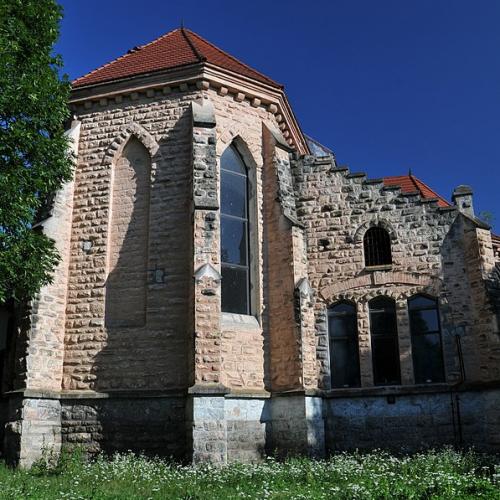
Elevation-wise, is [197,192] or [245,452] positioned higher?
[197,192]

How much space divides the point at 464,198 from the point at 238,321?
6.50 metres

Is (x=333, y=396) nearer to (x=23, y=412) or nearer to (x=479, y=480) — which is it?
(x=479, y=480)

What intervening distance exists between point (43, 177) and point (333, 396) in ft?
26.7

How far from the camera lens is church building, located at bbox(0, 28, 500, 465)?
42.1 ft

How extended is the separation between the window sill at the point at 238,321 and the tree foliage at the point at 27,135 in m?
3.95

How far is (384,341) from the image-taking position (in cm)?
1446

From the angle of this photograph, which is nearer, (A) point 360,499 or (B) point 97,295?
(A) point 360,499

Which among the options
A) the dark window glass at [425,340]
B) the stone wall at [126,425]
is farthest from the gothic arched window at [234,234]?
the dark window glass at [425,340]

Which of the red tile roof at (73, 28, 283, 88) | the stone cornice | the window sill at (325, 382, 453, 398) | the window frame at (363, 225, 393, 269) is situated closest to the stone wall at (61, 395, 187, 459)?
the window sill at (325, 382, 453, 398)

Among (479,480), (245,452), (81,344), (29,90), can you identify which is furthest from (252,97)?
(479,480)

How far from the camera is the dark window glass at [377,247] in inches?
592

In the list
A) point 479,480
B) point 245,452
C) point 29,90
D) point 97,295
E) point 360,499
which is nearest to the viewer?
point 360,499

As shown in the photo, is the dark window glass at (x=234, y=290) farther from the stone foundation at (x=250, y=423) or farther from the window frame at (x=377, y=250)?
the window frame at (x=377, y=250)

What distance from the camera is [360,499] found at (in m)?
8.17
